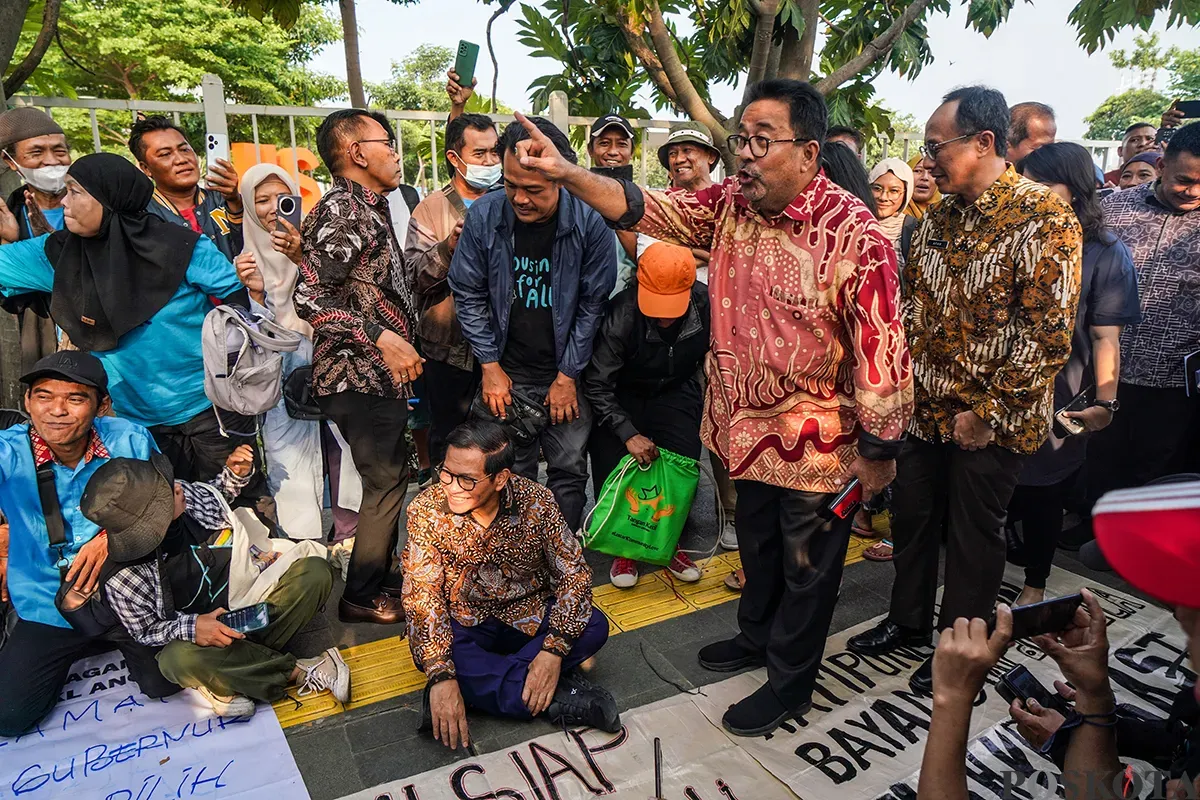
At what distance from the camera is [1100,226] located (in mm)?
2898

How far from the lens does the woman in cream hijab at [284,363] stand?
11.3 ft

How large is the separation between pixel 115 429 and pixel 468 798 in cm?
171

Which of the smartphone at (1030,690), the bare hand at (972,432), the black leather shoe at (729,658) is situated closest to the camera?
the smartphone at (1030,690)

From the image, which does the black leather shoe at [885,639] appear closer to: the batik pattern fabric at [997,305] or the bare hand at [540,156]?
the batik pattern fabric at [997,305]

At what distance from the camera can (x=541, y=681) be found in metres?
2.42

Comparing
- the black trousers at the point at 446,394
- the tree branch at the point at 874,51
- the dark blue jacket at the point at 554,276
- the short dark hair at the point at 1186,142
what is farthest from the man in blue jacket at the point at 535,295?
the tree branch at the point at 874,51

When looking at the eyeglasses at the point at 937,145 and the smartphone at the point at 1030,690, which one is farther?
the eyeglasses at the point at 937,145

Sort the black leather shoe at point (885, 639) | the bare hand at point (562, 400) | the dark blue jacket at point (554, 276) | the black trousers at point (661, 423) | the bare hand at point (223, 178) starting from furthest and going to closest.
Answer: the bare hand at point (223, 178), the black trousers at point (661, 423), the bare hand at point (562, 400), the dark blue jacket at point (554, 276), the black leather shoe at point (885, 639)

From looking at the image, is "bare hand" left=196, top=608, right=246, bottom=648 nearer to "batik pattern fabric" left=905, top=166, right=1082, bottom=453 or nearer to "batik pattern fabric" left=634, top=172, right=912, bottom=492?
"batik pattern fabric" left=634, top=172, right=912, bottom=492

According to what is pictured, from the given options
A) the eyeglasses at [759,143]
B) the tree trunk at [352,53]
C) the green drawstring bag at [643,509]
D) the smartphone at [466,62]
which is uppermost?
the tree trunk at [352,53]

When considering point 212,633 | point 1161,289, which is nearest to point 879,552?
point 1161,289

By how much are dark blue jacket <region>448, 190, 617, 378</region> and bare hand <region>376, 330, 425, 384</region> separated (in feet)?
0.97

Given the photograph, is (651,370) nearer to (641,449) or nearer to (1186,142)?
(641,449)

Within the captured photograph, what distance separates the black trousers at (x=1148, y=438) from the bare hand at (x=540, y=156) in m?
3.12
